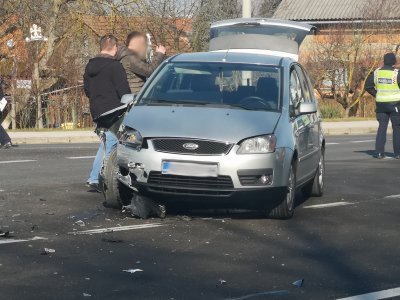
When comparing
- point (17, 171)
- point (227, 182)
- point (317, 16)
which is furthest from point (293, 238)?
point (317, 16)

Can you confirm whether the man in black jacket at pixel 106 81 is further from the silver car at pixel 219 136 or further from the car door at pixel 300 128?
the car door at pixel 300 128

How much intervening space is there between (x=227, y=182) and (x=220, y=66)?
189 cm

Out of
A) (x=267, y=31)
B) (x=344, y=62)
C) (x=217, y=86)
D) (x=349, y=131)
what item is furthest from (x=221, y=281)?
(x=344, y=62)

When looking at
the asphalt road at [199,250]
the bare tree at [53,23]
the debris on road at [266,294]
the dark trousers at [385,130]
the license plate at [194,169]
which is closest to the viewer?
the debris on road at [266,294]

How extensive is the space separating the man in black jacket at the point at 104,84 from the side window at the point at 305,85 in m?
2.00

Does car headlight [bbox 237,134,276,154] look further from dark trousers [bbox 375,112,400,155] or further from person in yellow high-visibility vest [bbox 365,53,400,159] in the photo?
dark trousers [bbox 375,112,400,155]

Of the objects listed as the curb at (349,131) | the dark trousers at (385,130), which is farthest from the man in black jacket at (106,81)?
the curb at (349,131)

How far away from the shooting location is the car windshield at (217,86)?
1031cm

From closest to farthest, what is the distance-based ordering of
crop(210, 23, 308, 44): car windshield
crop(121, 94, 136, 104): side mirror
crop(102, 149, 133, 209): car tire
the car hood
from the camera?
the car hood, crop(102, 149, 133, 209): car tire, crop(121, 94, 136, 104): side mirror, crop(210, 23, 308, 44): car windshield

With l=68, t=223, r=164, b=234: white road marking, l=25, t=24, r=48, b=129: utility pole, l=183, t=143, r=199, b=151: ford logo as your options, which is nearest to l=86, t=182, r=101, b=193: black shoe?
l=68, t=223, r=164, b=234: white road marking

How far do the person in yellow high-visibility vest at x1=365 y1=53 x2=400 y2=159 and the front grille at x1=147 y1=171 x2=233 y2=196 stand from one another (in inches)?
350

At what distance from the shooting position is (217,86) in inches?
415

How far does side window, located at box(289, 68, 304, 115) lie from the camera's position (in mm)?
10582

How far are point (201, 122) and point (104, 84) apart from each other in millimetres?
2651
